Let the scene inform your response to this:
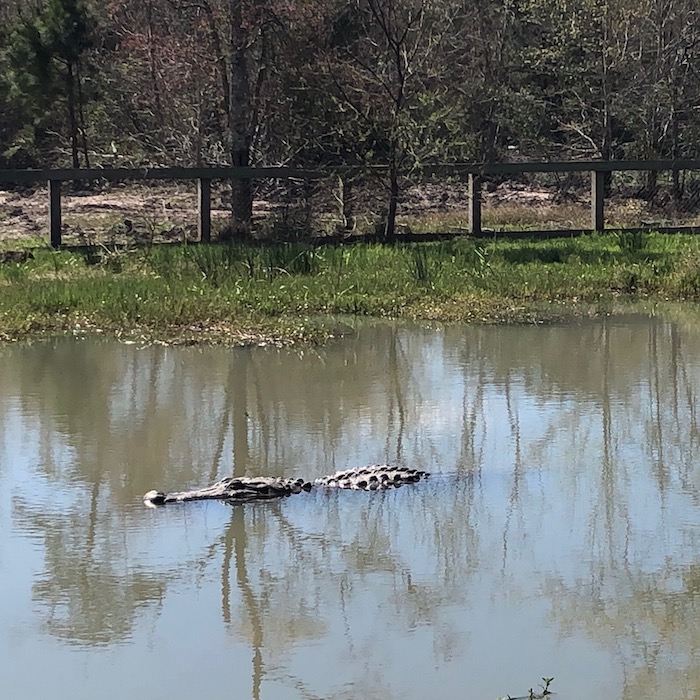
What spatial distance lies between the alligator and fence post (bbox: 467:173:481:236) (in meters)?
10.0

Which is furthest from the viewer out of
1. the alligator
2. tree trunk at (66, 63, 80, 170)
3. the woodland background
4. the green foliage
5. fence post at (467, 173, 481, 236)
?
tree trunk at (66, 63, 80, 170)

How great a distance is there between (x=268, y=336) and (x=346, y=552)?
17.1ft

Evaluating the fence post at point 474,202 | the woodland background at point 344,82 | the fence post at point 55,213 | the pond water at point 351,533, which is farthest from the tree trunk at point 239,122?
the pond water at point 351,533

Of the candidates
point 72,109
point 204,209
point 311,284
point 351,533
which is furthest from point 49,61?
point 351,533

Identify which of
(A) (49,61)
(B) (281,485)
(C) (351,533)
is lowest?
(C) (351,533)

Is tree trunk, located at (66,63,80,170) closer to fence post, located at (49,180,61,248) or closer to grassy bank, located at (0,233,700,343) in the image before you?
fence post, located at (49,180,61,248)

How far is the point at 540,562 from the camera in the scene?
5852mm

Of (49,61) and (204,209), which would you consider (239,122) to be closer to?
(204,209)

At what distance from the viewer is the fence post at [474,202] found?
54.6 ft

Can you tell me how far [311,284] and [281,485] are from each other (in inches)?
262

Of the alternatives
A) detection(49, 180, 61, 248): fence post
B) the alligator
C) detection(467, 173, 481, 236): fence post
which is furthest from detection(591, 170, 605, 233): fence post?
the alligator

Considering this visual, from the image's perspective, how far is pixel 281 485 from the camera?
669cm

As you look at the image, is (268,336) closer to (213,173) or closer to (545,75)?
(213,173)

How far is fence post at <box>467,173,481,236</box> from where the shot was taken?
16.7m
